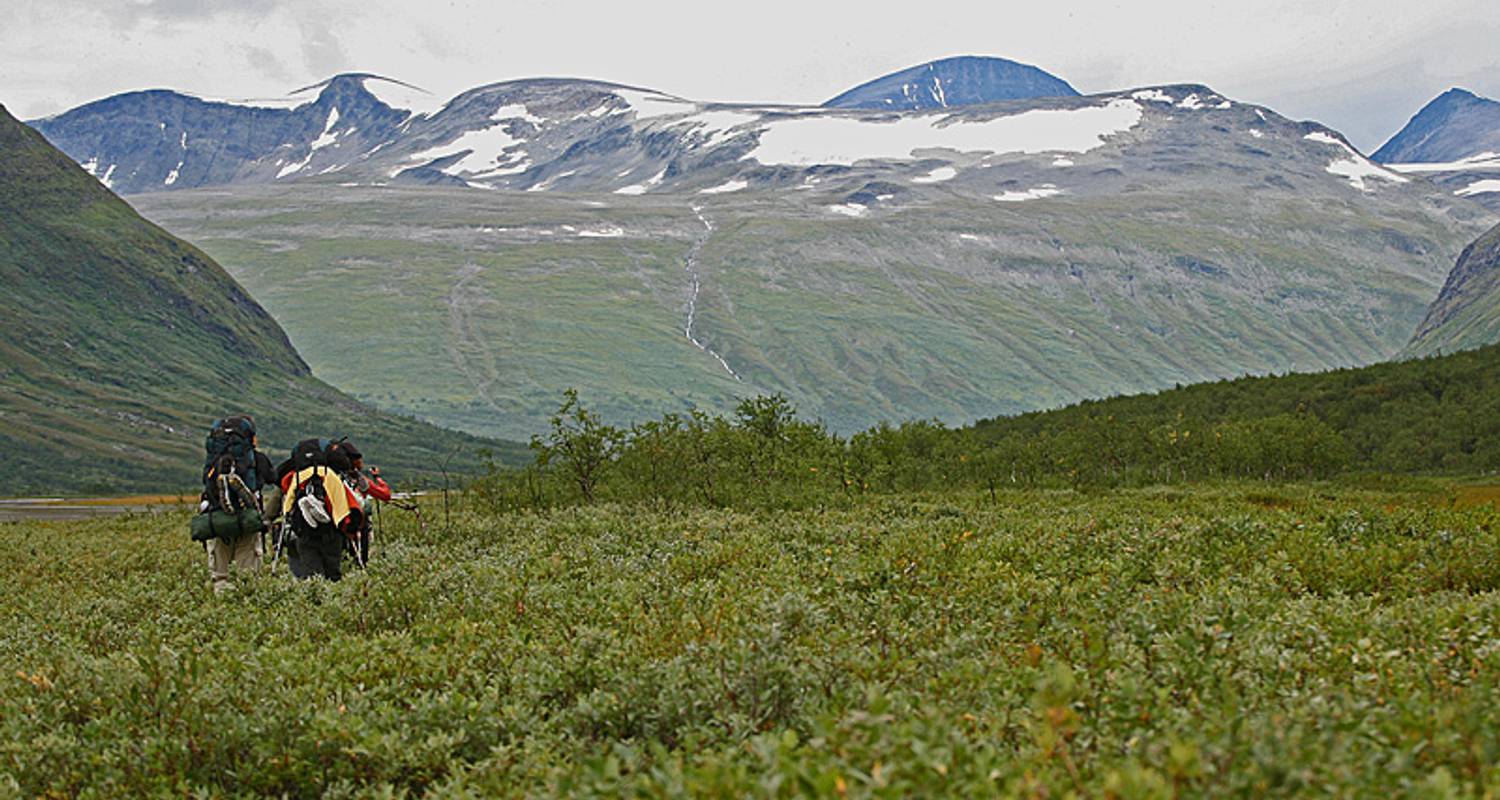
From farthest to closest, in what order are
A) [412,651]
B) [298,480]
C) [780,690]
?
[298,480] < [412,651] < [780,690]

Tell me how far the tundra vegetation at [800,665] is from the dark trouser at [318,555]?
0.86m

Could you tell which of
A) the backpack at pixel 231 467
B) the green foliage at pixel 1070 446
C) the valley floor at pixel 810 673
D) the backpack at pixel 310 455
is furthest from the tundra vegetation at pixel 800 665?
the green foliage at pixel 1070 446

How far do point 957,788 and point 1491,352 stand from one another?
93.9 metres

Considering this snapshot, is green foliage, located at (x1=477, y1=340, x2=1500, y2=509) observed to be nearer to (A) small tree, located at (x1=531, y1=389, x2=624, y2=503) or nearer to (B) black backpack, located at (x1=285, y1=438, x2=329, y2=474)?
(A) small tree, located at (x1=531, y1=389, x2=624, y2=503)

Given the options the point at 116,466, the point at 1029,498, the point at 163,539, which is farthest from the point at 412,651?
the point at 116,466

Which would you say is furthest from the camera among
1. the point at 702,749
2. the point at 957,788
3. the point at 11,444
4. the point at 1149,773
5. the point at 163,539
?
the point at 11,444

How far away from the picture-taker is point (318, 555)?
1691 centimetres

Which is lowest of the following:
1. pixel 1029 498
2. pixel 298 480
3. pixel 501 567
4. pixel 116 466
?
pixel 116 466

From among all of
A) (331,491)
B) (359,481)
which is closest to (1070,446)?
(359,481)

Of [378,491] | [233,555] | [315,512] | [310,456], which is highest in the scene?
[310,456]

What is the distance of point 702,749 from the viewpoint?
21.7ft

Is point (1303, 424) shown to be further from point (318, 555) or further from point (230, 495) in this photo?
point (230, 495)

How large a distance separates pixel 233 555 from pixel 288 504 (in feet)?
5.93

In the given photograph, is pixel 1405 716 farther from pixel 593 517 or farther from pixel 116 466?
pixel 116 466
